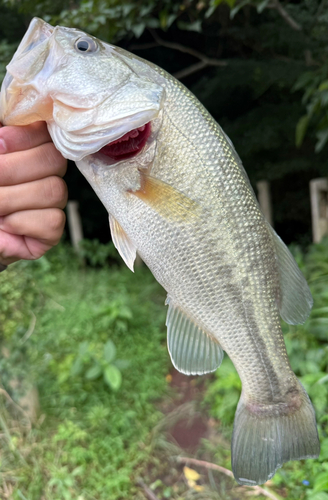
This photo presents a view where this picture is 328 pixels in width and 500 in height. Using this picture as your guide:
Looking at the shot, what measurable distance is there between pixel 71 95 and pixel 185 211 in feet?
1.55

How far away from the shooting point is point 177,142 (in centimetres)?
114

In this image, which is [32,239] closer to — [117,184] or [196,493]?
[117,184]

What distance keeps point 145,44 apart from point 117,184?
16.2 ft

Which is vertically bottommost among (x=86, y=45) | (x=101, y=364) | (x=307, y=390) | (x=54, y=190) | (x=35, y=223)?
(x=101, y=364)

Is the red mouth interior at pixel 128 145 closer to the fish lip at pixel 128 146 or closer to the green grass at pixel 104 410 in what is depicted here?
the fish lip at pixel 128 146

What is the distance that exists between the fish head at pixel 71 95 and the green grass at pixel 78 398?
2.14 meters

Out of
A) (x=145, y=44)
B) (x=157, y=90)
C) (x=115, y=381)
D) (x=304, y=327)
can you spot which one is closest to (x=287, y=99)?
(x=145, y=44)

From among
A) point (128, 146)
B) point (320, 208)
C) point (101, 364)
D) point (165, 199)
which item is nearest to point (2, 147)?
point (128, 146)

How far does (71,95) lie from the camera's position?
1.06 m

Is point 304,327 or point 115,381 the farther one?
point 304,327

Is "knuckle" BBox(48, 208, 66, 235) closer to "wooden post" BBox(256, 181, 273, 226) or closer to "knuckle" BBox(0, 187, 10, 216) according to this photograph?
"knuckle" BBox(0, 187, 10, 216)

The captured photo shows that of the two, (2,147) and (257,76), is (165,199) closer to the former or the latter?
(2,147)

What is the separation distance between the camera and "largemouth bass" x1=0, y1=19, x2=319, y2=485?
1070 millimetres

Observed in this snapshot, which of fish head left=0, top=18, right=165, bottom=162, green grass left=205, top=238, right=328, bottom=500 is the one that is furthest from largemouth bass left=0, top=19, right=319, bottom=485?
green grass left=205, top=238, right=328, bottom=500
